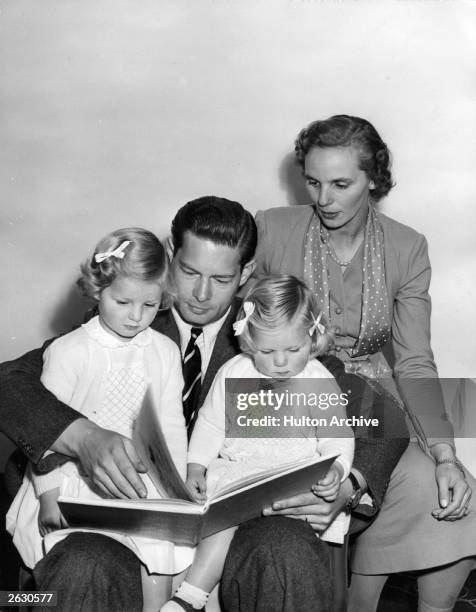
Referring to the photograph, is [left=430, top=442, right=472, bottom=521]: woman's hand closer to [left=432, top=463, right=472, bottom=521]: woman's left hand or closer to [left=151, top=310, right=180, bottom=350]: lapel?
[left=432, top=463, right=472, bottom=521]: woman's left hand

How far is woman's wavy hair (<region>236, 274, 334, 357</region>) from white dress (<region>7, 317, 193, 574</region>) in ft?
0.74

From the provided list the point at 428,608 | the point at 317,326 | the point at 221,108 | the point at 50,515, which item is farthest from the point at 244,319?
the point at 221,108

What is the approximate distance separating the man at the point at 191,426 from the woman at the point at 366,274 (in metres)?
0.19

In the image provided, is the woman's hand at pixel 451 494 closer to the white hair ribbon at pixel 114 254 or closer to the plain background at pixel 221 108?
the white hair ribbon at pixel 114 254

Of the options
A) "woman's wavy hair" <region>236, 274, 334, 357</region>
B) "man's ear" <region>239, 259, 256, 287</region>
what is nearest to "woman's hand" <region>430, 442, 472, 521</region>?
"woman's wavy hair" <region>236, 274, 334, 357</region>

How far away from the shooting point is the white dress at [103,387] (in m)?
2.08

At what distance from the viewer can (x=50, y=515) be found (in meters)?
1.97

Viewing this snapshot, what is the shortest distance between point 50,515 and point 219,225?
0.87 meters

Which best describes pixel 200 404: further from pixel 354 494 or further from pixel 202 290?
pixel 354 494

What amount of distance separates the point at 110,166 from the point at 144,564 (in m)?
1.83

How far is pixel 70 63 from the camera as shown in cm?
329

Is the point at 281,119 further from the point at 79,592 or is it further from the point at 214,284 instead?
the point at 79,592

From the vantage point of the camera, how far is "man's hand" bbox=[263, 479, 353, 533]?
1.95 meters

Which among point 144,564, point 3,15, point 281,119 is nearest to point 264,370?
point 144,564
